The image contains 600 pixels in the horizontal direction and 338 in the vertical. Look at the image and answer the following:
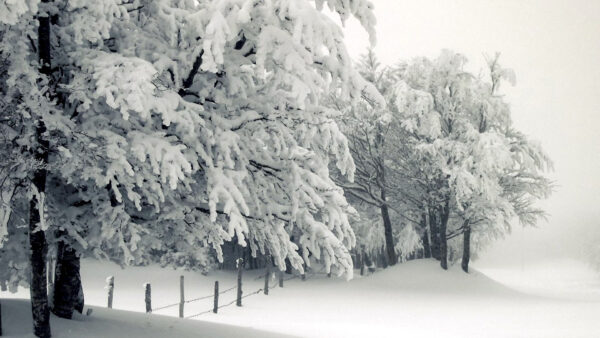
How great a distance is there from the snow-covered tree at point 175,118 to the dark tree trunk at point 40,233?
0.10 feet

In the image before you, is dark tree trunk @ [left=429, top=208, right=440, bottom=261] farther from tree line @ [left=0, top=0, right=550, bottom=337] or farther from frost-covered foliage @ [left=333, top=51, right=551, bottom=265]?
tree line @ [left=0, top=0, right=550, bottom=337]

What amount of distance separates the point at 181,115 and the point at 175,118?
0.19 metres

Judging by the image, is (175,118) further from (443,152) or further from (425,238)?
(425,238)

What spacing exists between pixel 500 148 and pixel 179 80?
2201cm

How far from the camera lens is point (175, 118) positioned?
814cm

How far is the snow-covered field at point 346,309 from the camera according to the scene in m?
11.7

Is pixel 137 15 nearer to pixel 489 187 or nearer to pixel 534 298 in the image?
pixel 489 187

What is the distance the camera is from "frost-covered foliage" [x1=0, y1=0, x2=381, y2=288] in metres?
7.72

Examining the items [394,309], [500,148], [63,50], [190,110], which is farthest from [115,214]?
[500,148]

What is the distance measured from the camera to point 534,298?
90.0 ft

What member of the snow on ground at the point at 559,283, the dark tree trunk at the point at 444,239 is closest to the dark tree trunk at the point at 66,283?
the dark tree trunk at the point at 444,239

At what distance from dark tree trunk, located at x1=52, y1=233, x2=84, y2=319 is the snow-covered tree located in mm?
33

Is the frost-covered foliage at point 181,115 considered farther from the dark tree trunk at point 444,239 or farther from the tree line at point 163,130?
the dark tree trunk at point 444,239

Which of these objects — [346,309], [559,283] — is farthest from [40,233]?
[559,283]
